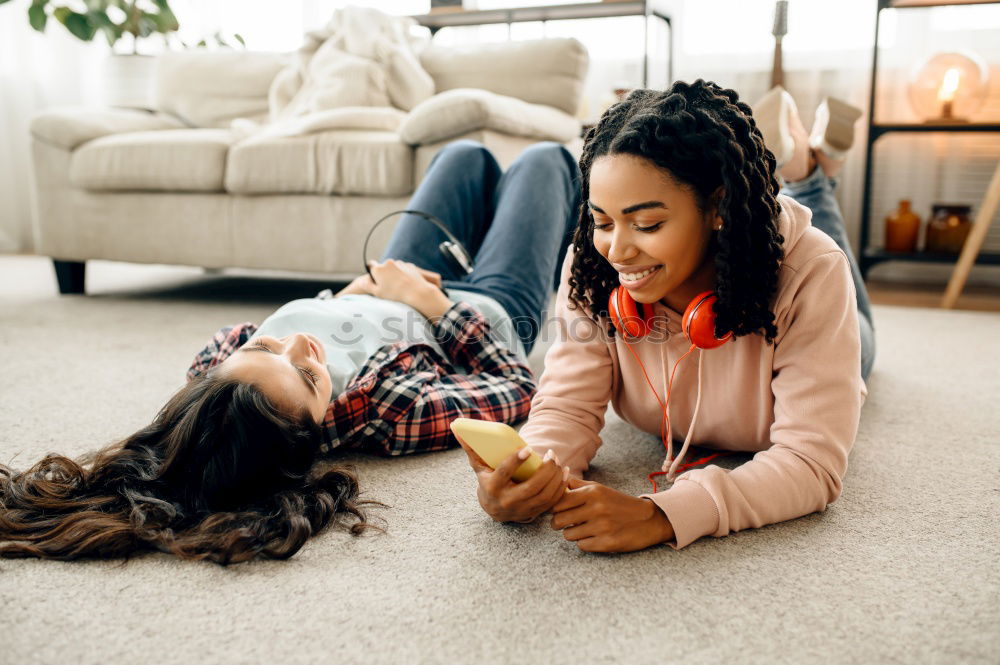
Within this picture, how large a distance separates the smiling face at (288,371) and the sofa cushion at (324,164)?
1.16 m

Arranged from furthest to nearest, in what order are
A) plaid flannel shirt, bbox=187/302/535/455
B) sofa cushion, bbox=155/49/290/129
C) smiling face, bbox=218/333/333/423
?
sofa cushion, bbox=155/49/290/129 → plaid flannel shirt, bbox=187/302/535/455 → smiling face, bbox=218/333/333/423

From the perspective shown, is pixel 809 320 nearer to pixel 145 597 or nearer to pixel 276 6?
pixel 145 597

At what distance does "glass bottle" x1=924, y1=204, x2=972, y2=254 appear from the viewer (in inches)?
101

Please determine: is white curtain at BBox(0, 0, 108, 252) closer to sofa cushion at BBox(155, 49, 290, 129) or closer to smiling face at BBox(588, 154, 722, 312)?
sofa cushion at BBox(155, 49, 290, 129)

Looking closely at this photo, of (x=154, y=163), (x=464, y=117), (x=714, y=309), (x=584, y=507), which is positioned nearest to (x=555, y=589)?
(x=584, y=507)

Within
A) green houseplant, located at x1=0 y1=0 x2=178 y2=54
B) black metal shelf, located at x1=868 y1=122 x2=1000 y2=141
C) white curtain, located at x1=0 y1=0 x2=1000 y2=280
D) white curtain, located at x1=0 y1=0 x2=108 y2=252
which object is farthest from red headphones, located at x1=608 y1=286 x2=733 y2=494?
white curtain, located at x1=0 y1=0 x2=108 y2=252

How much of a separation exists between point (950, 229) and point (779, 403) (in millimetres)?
2034

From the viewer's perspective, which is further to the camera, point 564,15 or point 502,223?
point 564,15

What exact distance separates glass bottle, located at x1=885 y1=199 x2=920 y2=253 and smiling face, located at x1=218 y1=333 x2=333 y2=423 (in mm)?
2201

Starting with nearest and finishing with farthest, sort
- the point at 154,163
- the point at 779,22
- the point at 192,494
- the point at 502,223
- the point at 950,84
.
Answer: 1. the point at 192,494
2. the point at 502,223
3. the point at 154,163
4. the point at 950,84
5. the point at 779,22

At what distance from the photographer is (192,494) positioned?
904 mm

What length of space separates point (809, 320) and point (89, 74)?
3.91 metres

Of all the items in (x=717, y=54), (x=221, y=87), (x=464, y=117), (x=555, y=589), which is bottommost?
(x=555, y=589)

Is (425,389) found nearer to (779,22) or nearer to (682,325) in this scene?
(682,325)
